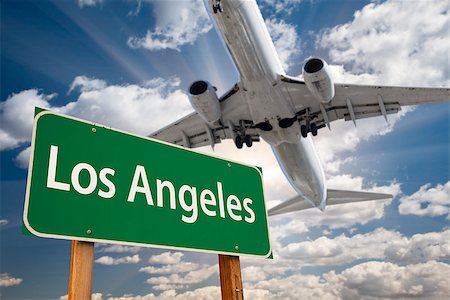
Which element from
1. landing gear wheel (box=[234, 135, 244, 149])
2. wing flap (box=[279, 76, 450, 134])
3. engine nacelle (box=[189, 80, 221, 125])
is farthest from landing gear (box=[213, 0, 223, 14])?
landing gear wheel (box=[234, 135, 244, 149])

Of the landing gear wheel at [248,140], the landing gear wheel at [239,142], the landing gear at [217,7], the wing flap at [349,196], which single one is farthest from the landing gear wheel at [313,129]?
the wing flap at [349,196]

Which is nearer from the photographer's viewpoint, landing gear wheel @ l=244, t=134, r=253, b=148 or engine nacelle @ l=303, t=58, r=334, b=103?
engine nacelle @ l=303, t=58, r=334, b=103

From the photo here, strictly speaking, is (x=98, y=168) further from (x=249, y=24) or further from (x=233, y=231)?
(x=249, y=24)

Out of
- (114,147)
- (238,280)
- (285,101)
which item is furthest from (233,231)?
(285,101)

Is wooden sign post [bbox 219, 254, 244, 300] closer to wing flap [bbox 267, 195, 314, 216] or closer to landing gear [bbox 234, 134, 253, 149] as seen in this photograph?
landing gear [bbox 234, 134, 253, 149]

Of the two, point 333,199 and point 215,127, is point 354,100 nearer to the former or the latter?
point 215,127
